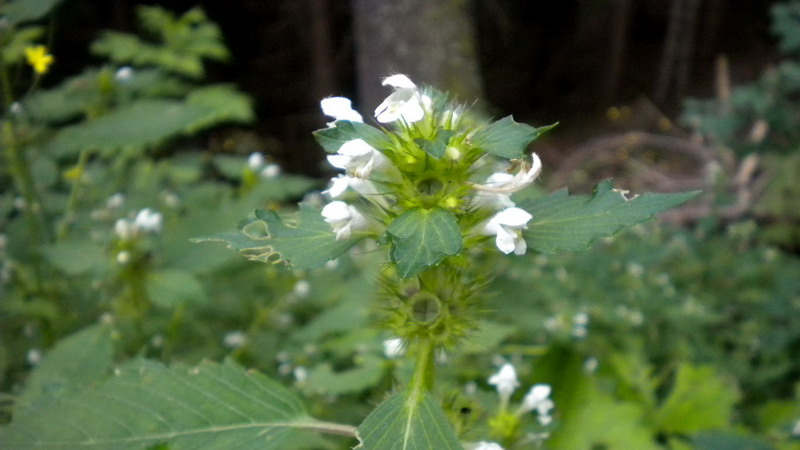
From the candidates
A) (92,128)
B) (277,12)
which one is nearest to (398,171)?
(92,128)

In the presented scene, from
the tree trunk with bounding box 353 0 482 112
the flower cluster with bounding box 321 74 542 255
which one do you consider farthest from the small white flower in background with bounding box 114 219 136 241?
the tree trunk with bounding box 353 0 482 112

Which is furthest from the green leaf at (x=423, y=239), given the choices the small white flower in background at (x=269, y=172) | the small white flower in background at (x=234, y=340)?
the small white flower in background at (x=269, y=172)

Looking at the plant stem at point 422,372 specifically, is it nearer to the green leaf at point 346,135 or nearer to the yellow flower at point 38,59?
the green leaf at point 346,135

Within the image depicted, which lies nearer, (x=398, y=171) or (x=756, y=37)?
(x=398, y=171)

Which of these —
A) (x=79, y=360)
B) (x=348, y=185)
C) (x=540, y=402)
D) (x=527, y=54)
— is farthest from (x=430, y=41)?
(x=527, y=54)

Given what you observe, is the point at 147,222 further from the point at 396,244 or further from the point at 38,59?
the point at 396,244

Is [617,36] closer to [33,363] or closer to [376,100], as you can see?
[376,100]

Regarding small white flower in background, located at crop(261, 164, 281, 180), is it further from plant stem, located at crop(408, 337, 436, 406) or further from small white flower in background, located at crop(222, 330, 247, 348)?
plant stem, located at crop(408, 337, 436, 406)
